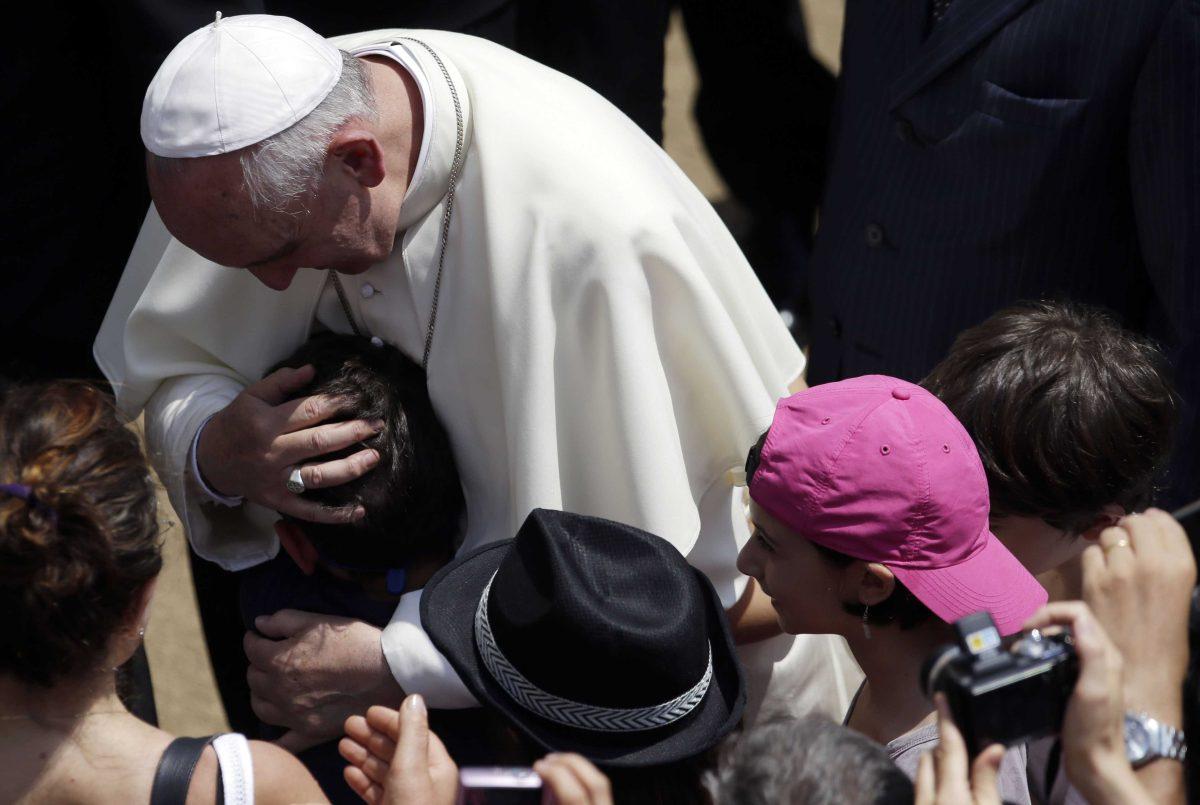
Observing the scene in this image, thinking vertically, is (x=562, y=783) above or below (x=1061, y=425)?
below

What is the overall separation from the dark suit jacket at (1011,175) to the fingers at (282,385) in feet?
4.62

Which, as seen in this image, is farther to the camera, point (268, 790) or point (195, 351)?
point (195, 351)

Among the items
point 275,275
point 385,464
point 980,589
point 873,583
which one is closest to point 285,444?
point 385,464

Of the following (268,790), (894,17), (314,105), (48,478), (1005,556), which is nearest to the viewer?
(48,478)

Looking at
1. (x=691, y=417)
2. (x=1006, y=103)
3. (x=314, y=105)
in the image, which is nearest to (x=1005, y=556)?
(x=691, y=417)

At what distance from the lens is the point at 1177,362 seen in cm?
257

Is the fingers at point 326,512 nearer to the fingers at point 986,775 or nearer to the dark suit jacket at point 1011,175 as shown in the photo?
the fingers at point 986,775

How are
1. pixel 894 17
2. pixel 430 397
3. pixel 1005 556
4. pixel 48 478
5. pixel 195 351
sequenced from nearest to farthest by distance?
pixel 48 478 → pixel 1005 556 → pixel 430 397 → pixel 195 351 → pixel 894 17

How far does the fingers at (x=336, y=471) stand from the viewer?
91.0 inches

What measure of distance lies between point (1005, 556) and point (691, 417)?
0.69 metres

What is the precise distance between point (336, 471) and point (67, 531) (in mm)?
609

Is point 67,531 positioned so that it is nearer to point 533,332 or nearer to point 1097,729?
point 533,332

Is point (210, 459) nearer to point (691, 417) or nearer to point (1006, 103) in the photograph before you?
point (691, 417)

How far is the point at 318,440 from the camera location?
2.31 m
